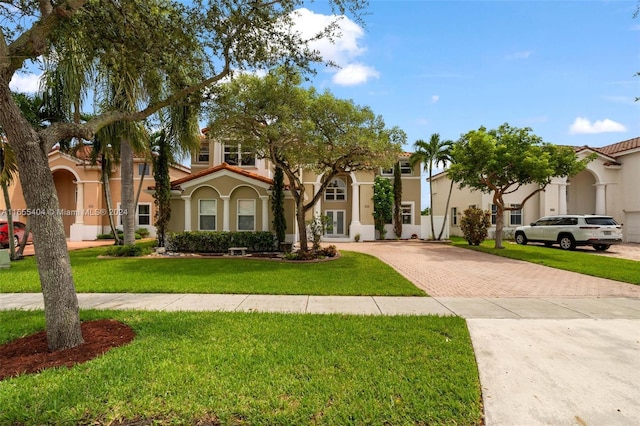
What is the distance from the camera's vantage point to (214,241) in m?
15.8

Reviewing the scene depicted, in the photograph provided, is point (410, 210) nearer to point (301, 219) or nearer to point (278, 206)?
point (278, 206)

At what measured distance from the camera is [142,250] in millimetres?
15273

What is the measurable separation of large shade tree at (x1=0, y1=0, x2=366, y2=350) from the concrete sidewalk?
2.49 metres

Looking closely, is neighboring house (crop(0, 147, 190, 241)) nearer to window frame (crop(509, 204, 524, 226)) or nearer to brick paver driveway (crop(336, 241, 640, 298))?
brick paver driveway (crop(336, 241, 640, 298))

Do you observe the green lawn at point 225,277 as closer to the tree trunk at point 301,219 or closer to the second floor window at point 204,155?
the tree trunk at point 301,219

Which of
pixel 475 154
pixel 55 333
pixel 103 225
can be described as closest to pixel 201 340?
pixel 55 333

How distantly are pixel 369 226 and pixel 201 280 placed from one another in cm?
1674

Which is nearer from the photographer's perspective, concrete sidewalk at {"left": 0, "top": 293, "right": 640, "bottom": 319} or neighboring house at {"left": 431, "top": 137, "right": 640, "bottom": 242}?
concrete sidewalk at {"left": 0, "top": 293, "right": 640, "bottom": 319}

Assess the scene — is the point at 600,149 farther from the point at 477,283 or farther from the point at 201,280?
the point at 201,280

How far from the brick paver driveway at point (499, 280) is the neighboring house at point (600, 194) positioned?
1376cm

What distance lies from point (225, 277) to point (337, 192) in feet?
55.9

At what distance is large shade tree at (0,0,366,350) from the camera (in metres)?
4.12

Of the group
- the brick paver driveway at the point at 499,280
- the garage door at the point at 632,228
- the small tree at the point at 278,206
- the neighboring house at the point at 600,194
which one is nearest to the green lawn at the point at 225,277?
the brick paver driveway at the point at 499,280

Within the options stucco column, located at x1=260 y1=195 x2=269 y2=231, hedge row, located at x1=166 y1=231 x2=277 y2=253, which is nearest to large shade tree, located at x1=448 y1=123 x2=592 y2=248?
stucco column, located at x1=260 y1=195 x2=269 y2=231
